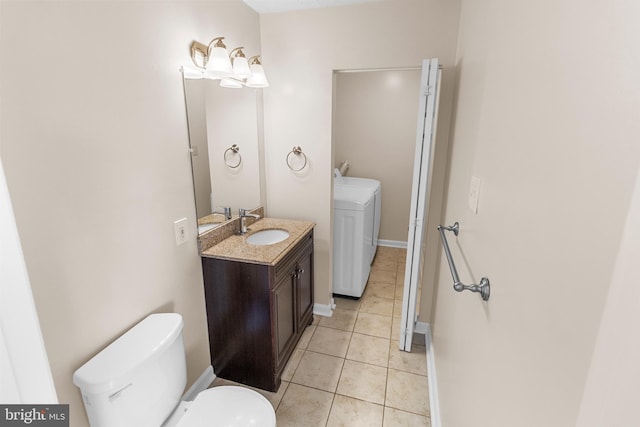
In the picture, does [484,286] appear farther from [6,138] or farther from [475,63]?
[6,138]

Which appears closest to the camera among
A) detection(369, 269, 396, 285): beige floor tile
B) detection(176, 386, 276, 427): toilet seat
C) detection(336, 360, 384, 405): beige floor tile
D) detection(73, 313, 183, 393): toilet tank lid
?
detection(73, 313, 183, 393): toilet tank lid

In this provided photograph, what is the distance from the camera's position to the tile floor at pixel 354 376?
1751 mm

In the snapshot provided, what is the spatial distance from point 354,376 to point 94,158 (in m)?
1.87

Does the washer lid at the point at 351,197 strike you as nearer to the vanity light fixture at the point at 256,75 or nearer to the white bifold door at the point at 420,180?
the white bifold door at the point at 420,180

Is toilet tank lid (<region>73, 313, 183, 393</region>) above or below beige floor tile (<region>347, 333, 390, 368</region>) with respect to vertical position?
above

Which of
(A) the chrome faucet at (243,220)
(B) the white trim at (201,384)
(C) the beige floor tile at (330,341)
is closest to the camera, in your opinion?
(B) the white trim at (201,384)

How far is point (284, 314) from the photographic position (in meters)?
1.96

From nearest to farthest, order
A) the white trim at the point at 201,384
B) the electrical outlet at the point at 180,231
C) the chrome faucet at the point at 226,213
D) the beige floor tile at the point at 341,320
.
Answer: the electrical outlet at the point at 180,231, the white trim at the point at 201,384, the chrome faucet at the point at 226,213, the beige floor tile at the point at 341,320

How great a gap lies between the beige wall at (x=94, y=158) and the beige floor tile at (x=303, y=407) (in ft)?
2.97

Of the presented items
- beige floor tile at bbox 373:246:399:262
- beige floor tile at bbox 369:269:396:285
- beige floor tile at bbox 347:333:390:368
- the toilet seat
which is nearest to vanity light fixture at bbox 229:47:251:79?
the toilet seat

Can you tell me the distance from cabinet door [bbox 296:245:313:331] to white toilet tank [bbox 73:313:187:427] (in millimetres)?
931

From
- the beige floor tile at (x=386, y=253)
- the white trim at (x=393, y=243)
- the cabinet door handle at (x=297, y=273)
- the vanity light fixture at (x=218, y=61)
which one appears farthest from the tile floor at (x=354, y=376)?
the vanity light fixture at (x=218, y=61)

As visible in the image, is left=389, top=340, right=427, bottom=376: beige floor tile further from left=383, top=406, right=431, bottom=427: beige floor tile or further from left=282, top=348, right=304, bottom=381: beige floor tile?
left=282, top=348, right=304, bottom=381: beige floor tile
